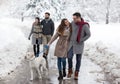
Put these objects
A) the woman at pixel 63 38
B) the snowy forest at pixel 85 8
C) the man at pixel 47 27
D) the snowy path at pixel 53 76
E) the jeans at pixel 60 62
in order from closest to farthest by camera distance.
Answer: the snowy path at pixel 53 76 < the woman at pixel 63 38 < the jeans at pixel 60 62 < the man at pixel 47 27 < the snowy forest at pixel 85 8

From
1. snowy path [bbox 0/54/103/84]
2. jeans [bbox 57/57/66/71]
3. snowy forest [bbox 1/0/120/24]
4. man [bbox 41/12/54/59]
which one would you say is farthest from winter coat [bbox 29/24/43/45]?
snowy forest [bbox 1/0/120/24]

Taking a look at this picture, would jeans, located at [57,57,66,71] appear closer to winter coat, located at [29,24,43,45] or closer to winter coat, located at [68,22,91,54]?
winter coat, located at [68,22,91,54]

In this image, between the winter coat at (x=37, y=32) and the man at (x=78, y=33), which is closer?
the man at (x=78, y=33)

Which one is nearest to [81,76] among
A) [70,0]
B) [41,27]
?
[41,27]

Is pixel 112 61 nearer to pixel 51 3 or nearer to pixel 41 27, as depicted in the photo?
pixel 41 27

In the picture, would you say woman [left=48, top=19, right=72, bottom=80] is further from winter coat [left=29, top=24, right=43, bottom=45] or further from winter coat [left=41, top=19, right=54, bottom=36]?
winter coat [left=29, top=24, right=43, bottom=45]

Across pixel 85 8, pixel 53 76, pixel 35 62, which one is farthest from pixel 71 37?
pixel 85 8

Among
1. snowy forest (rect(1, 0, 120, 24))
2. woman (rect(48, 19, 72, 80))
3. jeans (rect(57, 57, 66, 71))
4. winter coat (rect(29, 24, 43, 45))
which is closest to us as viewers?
woman (rect(48, 19, 72, 80))

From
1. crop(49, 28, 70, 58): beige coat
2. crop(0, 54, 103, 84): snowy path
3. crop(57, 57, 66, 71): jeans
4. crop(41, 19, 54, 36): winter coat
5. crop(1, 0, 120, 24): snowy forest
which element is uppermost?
crop(1, 0, 120, 24): snowy forest

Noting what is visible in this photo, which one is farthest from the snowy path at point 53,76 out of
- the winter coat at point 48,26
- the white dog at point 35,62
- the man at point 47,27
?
the winter coat at point 48,26

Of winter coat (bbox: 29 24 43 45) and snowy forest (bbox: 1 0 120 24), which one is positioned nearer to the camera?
winter coat (bbox: 29 24 43 45)

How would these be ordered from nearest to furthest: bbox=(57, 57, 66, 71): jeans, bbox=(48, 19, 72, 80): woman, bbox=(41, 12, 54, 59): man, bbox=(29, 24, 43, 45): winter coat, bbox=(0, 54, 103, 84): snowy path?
bbox=(0, 54, 103, 84): snowy path < bbox=(48, 19, 72, 80): woman < bbox=(57, 57, 66, 71): jeans < bbox=(41, 12, 54, 59): man < bbox=(29, 24, 43, 45): winter coat

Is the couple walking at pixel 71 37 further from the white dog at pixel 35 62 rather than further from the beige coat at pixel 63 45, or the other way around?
the white dog at pixel 35 62

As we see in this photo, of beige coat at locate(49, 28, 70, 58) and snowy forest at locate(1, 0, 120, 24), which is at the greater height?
snowy forest at locate(1, 0, 120, 24)
